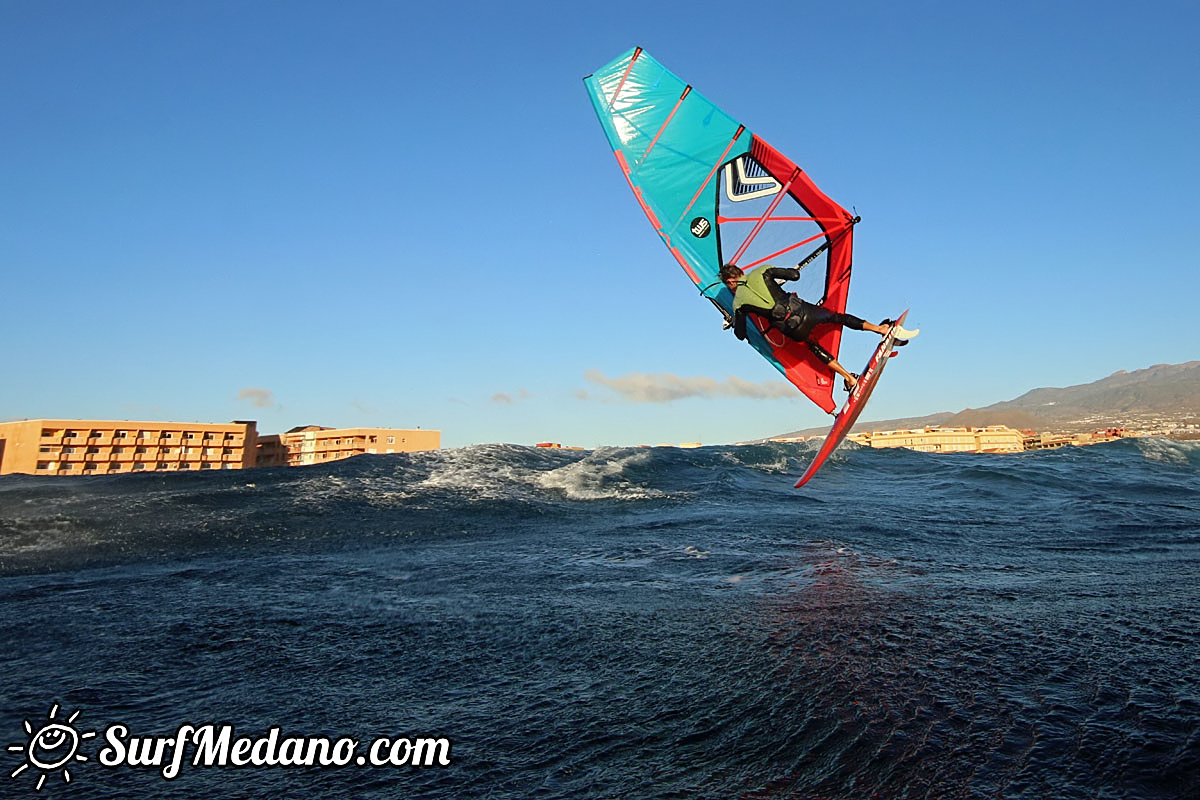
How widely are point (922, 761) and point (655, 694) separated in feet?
3.28

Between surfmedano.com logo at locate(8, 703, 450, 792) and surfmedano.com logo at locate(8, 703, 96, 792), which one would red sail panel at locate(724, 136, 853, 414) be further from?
surfmedano.com logo at locate(8, 703, 96, 792)

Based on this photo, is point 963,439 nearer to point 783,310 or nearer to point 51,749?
point 783,310

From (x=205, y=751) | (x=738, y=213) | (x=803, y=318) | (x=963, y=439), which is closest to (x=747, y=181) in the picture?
(x=738, y=213)

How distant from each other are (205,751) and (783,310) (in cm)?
809

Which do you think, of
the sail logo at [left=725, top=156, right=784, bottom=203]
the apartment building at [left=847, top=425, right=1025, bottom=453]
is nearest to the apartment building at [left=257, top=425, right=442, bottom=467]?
the apartment building at [left=847, top=425, right=1025, bottom=453]

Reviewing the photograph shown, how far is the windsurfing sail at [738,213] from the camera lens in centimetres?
1023

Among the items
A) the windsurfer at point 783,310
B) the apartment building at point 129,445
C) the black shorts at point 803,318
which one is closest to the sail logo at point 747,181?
the windsurfer at point 783,310

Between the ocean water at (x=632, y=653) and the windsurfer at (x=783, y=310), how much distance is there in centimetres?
241

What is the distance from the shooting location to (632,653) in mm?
3285

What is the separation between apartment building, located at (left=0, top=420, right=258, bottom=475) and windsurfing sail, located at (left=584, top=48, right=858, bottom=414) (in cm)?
5820

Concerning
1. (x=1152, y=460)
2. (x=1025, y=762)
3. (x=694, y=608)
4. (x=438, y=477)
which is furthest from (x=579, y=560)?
(x=1152, y=460)

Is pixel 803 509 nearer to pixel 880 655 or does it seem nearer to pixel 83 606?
pixel 880 655

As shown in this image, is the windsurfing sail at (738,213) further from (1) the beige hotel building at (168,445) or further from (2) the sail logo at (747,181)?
(1) the beige hotel building at (168,445)

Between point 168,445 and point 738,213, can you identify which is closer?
point 738,213
